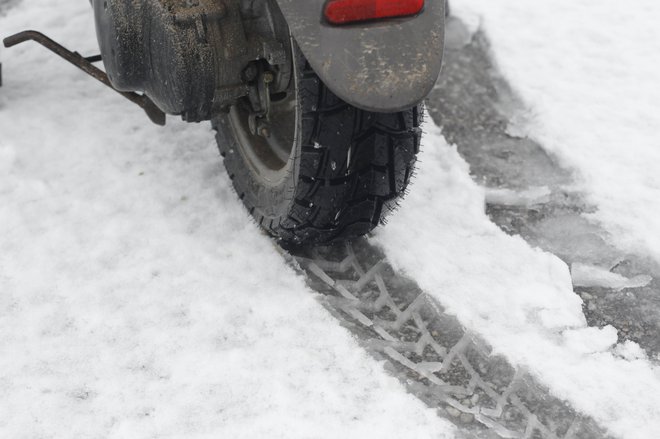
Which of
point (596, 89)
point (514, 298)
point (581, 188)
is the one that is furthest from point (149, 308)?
point (596, 89)

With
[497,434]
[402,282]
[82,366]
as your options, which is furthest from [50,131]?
[497,434]

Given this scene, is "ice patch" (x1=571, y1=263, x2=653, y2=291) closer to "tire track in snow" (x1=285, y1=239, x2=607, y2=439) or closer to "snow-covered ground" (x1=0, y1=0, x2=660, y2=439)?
"snow-covered ground" (x1=0, y1=0, x2=660, y2=439)

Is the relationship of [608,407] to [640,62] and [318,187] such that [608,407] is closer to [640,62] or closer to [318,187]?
[318,187]

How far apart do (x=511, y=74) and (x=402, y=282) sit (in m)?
1.66

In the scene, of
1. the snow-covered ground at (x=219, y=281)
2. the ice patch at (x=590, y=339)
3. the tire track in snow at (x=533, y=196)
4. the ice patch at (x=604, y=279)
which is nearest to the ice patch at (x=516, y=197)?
the tire track in snow at (x=533, y=196)

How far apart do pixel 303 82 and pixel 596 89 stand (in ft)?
6.89

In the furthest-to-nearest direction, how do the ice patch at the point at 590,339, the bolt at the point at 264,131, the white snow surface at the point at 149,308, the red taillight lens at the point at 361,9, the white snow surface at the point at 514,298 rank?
the bolt at the point at 264,131
the ice patch at the point at 590,339
the white snow surface at the point at 514,298
the white snow surface at the point at 149,308
the red taillight lens at the point at 361,9

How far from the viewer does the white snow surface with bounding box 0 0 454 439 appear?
2.40 m

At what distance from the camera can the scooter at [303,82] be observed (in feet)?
7.32

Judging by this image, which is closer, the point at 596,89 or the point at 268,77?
the point at 268,77

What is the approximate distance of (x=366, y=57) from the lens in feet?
7.30

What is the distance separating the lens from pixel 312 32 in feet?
7.35

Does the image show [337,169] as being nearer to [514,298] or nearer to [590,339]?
[514,298]

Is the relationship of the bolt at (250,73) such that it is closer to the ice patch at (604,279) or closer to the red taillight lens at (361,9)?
the red taillight lens at (361,9)
